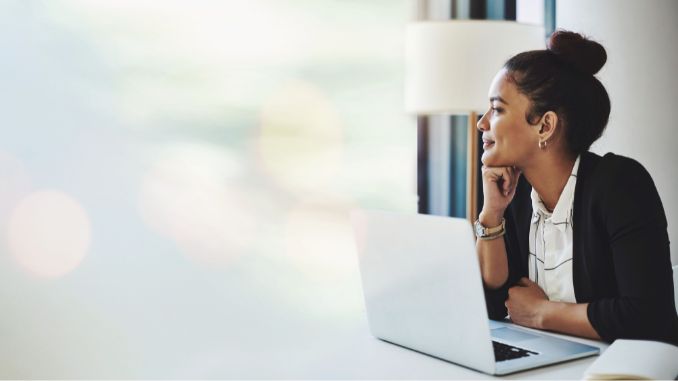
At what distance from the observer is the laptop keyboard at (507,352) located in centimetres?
119

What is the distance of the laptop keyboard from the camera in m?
1.19

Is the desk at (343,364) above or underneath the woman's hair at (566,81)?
underneath

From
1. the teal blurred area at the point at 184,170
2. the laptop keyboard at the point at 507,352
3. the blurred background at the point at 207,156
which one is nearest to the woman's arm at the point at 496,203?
the laptop keyboard at the point at 507,352

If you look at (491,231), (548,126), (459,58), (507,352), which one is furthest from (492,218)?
(459,58)

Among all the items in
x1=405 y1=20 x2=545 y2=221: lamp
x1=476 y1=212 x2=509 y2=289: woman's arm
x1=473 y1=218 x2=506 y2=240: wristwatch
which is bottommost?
x1=476 y1=212 x2=509 y2=289: woman's arm

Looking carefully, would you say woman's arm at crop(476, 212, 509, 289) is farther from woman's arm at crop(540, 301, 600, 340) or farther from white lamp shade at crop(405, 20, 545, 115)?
white lamp shade at crop(405, 20, 545, 115)

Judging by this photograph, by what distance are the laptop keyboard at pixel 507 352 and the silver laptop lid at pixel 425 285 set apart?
63mm

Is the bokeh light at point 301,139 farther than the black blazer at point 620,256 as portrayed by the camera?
Yes

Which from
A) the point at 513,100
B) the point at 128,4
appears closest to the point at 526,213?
the point at 513,100

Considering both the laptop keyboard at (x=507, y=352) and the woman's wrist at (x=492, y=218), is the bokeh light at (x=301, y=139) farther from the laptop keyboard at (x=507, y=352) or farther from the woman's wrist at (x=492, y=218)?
the laptop keyboard at (x=507, y=352)

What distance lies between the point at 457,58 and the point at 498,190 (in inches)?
34.3

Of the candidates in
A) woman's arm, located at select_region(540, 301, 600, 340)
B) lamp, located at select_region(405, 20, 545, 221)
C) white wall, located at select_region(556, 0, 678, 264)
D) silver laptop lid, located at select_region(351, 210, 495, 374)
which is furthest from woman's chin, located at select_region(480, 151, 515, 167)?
white wall, located at select_region(556, 0, 678, 264)

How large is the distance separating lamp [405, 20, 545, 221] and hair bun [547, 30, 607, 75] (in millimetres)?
848

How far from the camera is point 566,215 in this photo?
1600 mm
